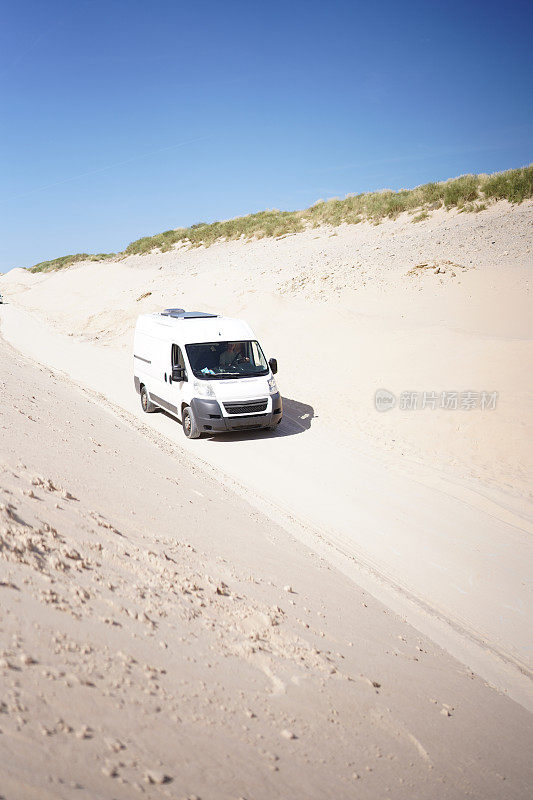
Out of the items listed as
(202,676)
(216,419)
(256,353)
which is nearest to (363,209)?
(256,353)

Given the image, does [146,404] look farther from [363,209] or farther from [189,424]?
[363,209]

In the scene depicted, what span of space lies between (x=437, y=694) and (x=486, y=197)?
102ft

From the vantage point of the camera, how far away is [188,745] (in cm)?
277

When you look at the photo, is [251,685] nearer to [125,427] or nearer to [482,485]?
[482,485]

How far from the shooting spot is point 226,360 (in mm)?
12484

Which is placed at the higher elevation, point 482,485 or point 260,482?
point 260,482

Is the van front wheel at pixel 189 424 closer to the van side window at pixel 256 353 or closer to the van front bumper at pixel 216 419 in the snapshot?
the van front bumper at pixel 216 419

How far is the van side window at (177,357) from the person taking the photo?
1240 centimetres

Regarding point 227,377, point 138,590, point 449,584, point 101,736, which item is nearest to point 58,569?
point 138,590

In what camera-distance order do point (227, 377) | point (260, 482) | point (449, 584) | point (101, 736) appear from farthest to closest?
point (227, 377)
point (260, 482)
point (449, 584)
point (101, 736)

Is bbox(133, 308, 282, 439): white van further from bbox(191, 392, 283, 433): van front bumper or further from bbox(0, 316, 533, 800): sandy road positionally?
bbox(0, 316, 533, 800): sandy road

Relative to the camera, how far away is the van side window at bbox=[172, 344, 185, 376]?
40.7 ft

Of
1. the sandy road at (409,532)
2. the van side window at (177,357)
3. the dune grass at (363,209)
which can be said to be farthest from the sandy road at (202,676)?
the dune grass at (363,209)

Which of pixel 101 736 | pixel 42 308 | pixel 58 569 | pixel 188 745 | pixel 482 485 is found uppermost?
pixel 42 308
